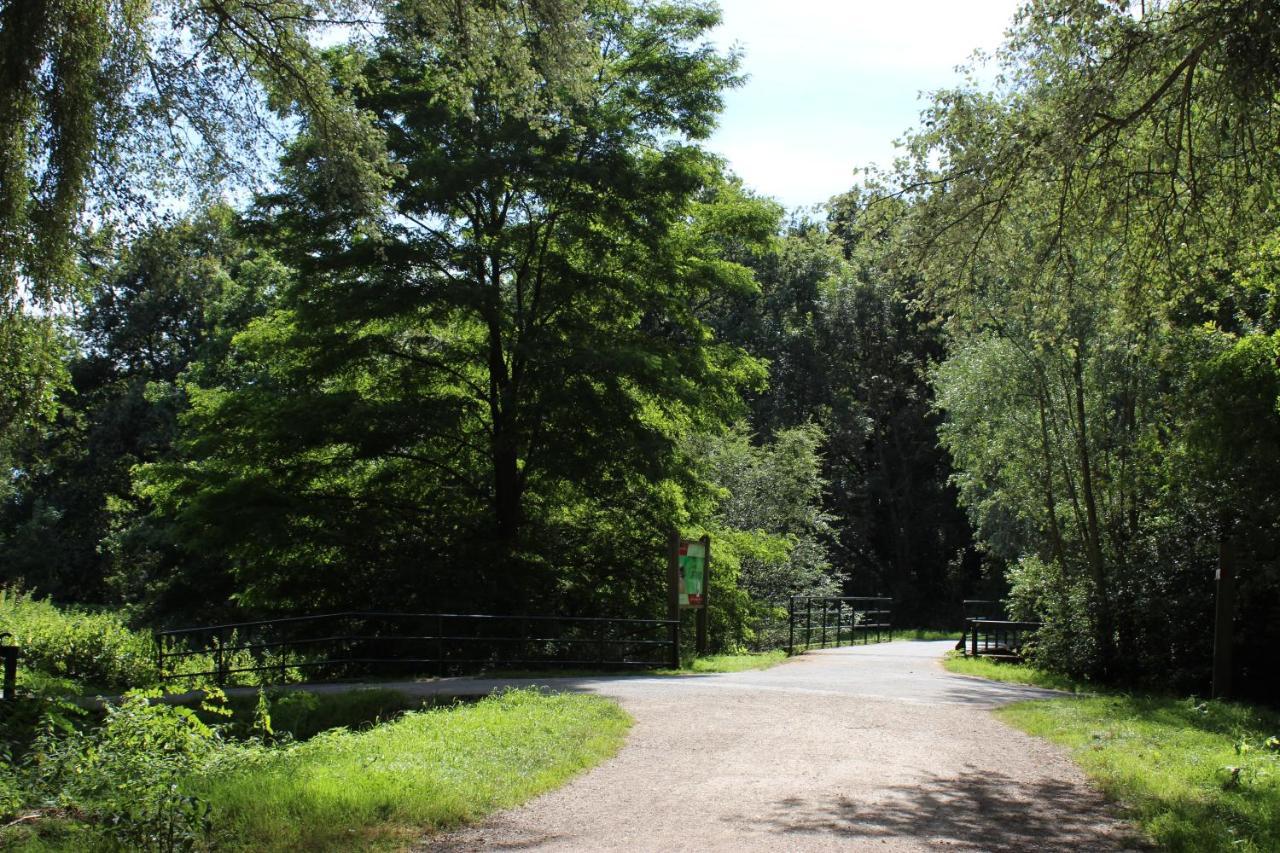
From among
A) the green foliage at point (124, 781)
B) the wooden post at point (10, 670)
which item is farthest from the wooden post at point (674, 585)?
the green foliage at point (124, 781)

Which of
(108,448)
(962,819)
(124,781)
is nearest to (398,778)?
(124,781)

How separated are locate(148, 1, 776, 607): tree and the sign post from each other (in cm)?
152

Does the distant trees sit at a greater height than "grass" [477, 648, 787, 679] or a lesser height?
greater

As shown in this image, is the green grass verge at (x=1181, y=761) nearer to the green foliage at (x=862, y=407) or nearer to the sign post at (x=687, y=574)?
the sign post at (x=687, y=574)

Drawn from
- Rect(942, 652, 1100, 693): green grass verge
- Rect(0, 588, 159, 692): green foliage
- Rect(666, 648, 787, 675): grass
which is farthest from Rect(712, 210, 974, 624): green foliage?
Rect(0, 588, 159, 692): green foliage

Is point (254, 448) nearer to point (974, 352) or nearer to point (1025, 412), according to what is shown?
point (1025, 412)

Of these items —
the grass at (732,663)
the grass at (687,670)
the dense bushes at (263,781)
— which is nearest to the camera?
the dense bushes at (263,781)

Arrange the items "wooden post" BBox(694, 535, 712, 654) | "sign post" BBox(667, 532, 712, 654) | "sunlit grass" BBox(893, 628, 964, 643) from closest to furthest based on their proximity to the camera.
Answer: "sign post" BBox(667, 532, 712, 654), "wooden post" BBox(694, 535, 712, 654), "sunlit grass" BBox(893, 628, 964, 643)

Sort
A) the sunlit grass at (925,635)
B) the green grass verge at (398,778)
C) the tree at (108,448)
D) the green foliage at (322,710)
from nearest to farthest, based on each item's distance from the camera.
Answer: the green grass verge at (398,778), the green foliage at (322,710), the tree at (108,448), the sunlit grass at (925,635)

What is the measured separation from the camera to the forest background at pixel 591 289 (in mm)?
9820

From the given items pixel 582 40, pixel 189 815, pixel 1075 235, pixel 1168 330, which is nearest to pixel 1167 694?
pixel 1168 330

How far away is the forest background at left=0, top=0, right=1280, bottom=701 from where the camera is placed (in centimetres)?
982

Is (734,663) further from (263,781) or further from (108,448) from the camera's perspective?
(108,448)

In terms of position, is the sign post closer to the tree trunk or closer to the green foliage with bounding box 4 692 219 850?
the tree trunk
